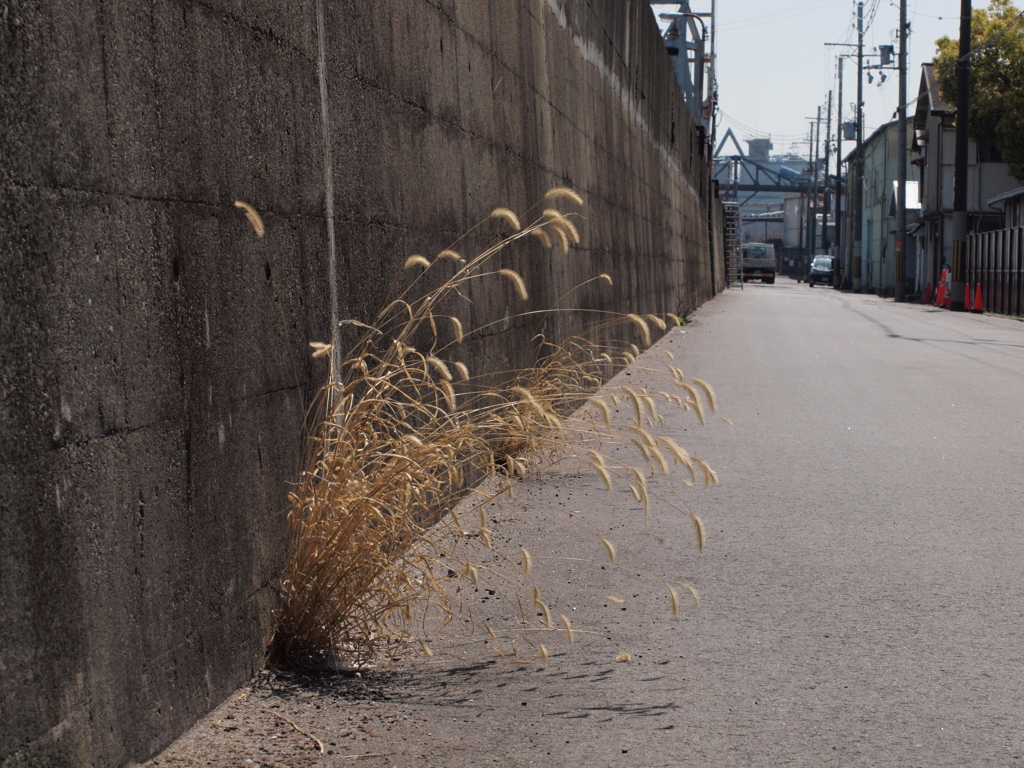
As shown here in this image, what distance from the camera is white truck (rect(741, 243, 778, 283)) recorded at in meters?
76.4

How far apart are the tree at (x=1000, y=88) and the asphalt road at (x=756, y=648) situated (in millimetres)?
34699

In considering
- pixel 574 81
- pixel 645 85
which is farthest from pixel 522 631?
pixel 645 85

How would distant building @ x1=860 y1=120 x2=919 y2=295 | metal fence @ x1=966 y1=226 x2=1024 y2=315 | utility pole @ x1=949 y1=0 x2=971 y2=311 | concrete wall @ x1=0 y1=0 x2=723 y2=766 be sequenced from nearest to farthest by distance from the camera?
concrete wall @ x1=0 y1=0 x2=723 y2=766
metal fence @ x1=966 y1=226 x2=1024 y2=315
utility pole @ x1=949 y1=0 x2=971 y2=311
distant building @ x1=860 y1=120 x2=919 y2=295

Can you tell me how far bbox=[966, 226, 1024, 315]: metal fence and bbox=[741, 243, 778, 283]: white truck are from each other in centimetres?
4239

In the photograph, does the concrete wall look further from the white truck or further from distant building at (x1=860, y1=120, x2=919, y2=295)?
the white truck

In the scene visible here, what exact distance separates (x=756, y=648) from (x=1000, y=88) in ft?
132

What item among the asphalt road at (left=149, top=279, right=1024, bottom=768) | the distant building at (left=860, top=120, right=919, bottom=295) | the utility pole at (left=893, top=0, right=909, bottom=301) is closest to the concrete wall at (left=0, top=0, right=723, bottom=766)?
the asphalt road at (left=149, top=279, right=1024, bottom=768)

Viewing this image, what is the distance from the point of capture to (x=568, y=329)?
30.9 feet

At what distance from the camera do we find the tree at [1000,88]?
1513 inches

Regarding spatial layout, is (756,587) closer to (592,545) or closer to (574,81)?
(592,545)

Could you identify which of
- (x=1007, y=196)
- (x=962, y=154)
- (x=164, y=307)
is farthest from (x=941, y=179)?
(x=164, y=307)

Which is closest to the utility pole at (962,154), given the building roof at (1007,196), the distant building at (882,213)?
the building roof at (1007,196)

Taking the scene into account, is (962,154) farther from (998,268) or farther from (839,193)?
(839,193)

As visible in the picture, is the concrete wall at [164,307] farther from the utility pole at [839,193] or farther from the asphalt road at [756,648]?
the utility pole at [839,193]
